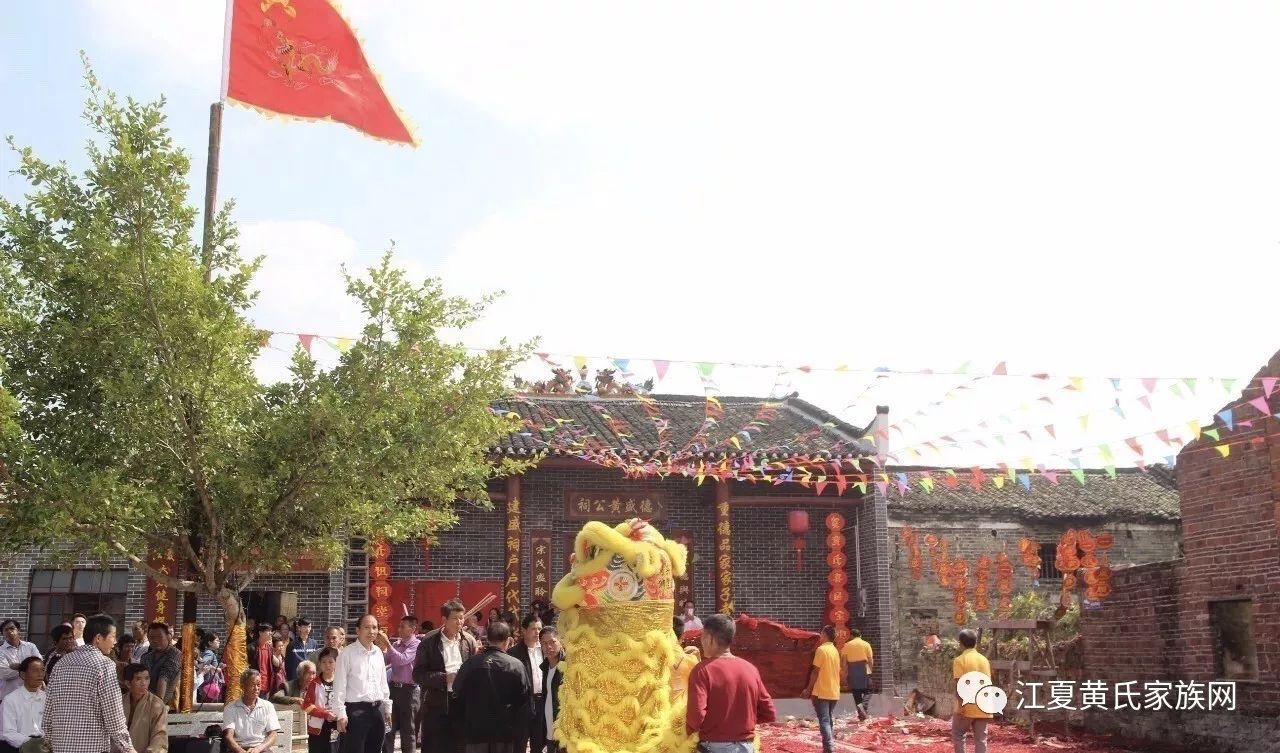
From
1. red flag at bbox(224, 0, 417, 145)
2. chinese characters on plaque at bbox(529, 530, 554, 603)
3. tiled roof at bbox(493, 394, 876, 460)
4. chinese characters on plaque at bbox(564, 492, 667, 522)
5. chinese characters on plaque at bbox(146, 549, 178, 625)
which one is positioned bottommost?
chinese characters on plaque at bbox(146, 549, 178, 625)

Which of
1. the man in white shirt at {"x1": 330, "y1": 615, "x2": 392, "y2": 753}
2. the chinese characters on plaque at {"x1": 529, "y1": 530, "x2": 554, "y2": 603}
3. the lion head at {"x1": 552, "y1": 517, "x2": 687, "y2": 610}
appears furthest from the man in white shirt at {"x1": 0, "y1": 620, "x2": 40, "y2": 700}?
the chinese characters on plaque at {"x1": 529, "y1": 530, "x2": 554, "y2": 603}

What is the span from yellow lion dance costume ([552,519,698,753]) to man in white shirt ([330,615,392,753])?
2.30m

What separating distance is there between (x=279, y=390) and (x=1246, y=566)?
1043 cm

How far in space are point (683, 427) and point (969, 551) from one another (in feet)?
23.1

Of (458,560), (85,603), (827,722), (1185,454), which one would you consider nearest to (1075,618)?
(1185,454)

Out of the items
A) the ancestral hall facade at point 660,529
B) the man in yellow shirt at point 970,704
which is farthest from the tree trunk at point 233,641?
the ancestral hall facade at point 660,529

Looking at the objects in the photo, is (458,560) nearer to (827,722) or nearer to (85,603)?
(85,603)

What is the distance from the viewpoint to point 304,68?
40.5 feet

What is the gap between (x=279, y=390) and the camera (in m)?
10.7

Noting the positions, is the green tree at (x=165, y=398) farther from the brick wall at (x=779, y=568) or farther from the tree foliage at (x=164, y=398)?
the brick wall at (x=779, y=568)

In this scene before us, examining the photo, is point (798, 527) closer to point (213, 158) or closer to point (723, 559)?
point (723, 559)

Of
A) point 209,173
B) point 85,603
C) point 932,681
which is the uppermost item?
point 209,173

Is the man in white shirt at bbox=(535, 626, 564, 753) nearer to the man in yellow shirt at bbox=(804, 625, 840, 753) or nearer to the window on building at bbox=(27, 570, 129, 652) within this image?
the man in yellow shirt at bbox=(804, 625, 840, 753)

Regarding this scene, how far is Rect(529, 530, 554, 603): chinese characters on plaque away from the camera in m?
19.3
